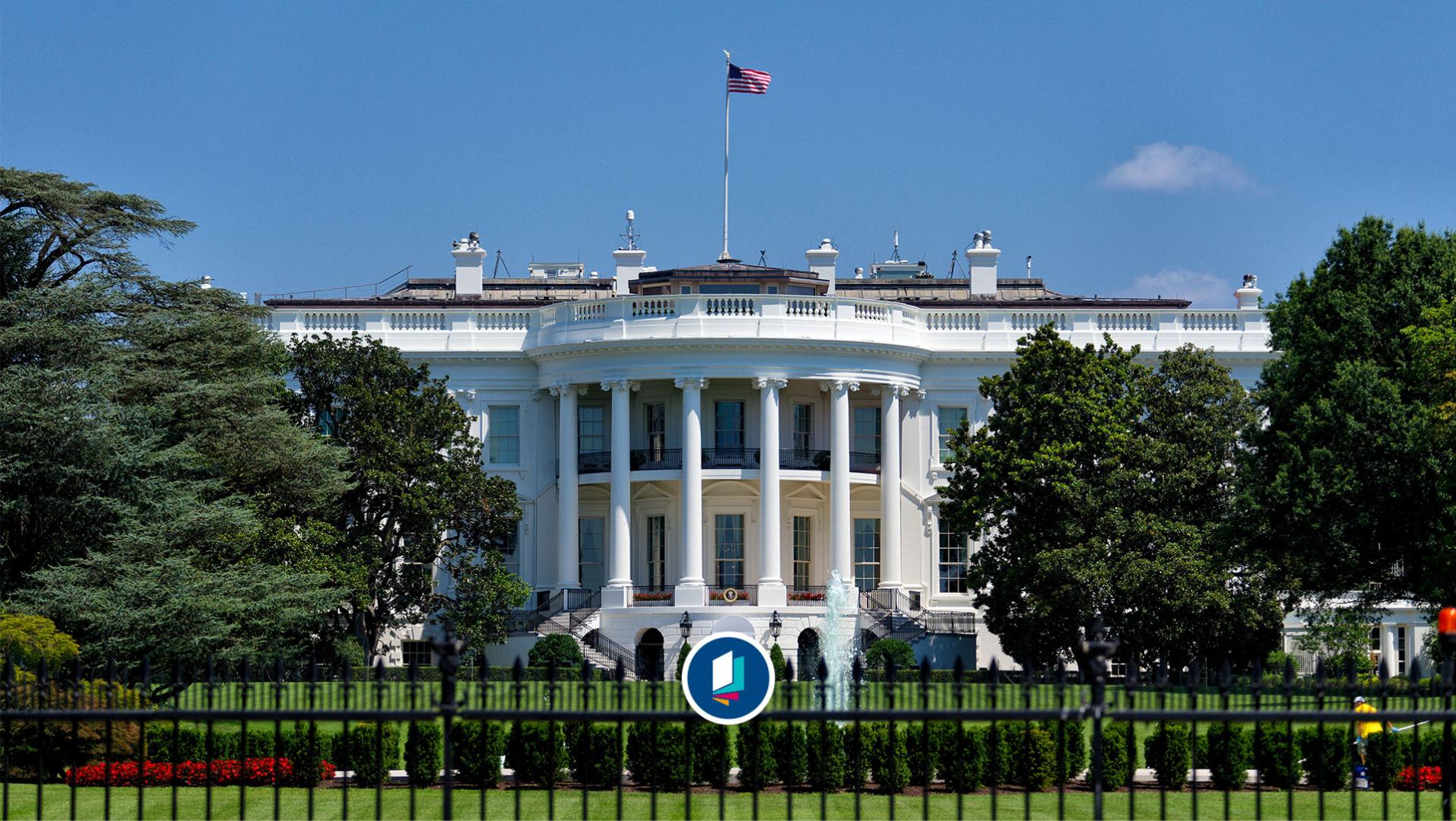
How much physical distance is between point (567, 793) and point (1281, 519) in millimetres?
24548

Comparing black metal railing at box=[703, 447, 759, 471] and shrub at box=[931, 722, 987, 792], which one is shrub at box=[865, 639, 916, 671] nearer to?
black metal railing at box=[703, 447, 759, 471]

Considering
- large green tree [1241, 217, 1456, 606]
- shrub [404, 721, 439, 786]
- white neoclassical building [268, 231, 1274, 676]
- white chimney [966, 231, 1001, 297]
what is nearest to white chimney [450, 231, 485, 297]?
white neoclassical building [268, 231, 1274, 676]

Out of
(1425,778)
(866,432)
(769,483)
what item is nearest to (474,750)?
(1425,778)

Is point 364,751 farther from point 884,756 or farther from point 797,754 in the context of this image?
point 884,756

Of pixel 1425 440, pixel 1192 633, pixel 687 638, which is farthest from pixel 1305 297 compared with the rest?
pixel 687 638

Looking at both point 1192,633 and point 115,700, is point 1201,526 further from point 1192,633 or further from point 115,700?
point 115,700

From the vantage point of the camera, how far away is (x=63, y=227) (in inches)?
1810

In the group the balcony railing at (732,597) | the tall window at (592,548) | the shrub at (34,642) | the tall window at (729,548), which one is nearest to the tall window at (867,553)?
the tall window at (729,548)

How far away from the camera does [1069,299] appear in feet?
222

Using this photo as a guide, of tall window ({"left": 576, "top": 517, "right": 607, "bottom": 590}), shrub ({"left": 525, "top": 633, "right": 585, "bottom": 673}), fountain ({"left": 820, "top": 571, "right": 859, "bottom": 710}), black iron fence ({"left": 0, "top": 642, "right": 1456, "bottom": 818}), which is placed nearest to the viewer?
black iron fence ({"left": 0, "top": 642, "right": 1456, "bottom": 818})

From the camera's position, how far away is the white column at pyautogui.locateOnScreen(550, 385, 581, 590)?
61.4 meters

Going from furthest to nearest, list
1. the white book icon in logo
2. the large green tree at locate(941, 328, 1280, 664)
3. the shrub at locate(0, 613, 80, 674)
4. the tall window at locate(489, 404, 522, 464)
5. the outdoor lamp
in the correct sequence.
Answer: the tall window at locate(489, 404, 522, 464) < the large green tree at locate(941, 328, 1280, 664) < the shrub at locate(0, 613, 80, 674) < the outdoor lamp < the white book icon in logo

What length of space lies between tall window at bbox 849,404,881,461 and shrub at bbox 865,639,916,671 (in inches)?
396

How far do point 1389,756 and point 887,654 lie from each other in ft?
88.9
